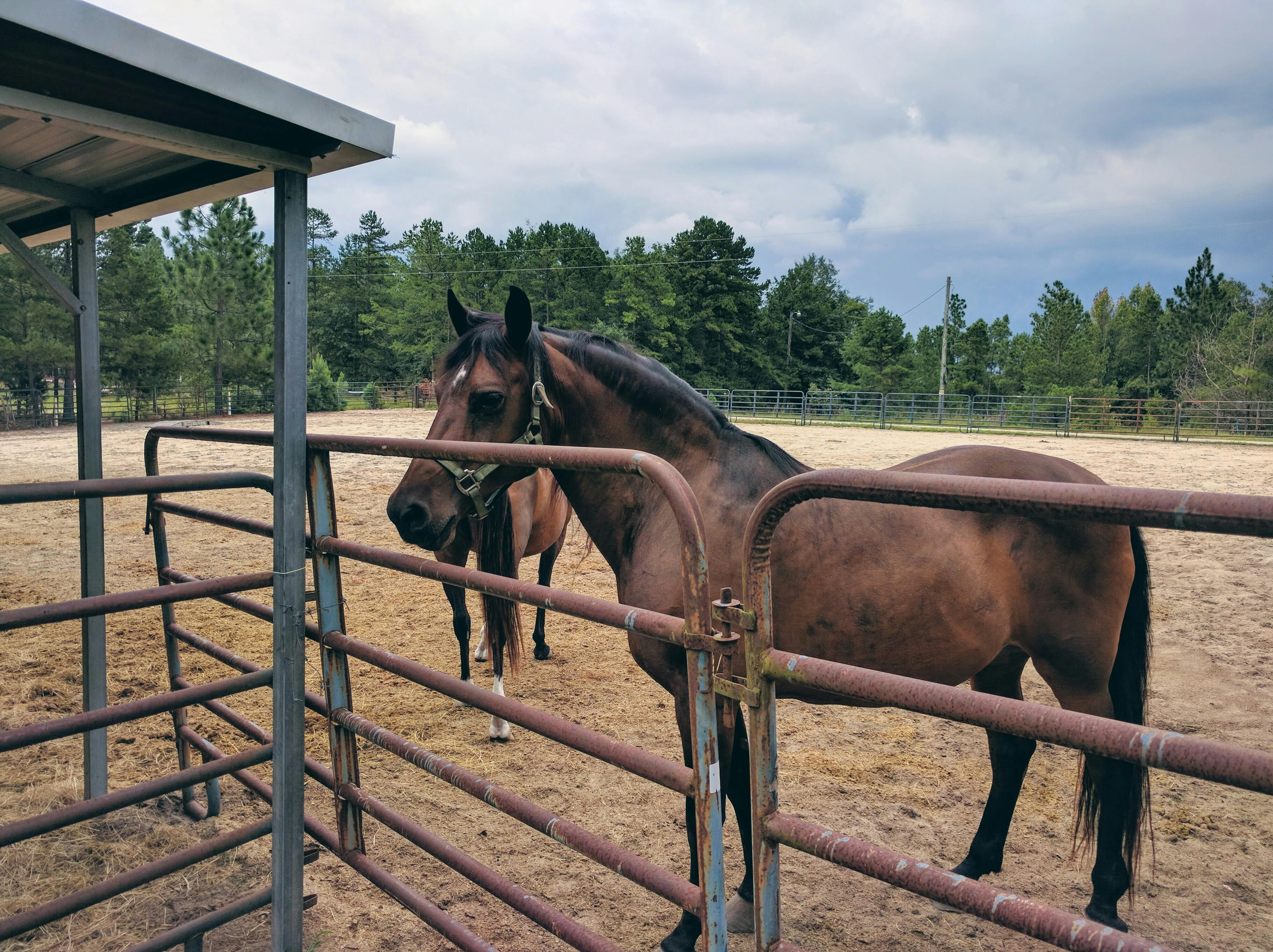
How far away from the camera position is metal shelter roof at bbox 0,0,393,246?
1356mm

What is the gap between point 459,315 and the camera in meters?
2.70

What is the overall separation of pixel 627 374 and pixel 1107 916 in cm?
240

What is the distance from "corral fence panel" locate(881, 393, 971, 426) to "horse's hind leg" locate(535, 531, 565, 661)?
2332cm

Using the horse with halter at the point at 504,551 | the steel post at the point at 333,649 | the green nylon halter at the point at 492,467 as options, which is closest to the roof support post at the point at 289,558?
the steel post at the point at 333,649

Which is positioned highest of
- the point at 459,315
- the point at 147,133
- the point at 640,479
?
the point at 147,133

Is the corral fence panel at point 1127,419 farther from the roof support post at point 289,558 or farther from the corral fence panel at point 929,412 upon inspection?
the roof support post at point 289,558

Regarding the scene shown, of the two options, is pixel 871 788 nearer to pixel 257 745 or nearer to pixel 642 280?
pixel 257 745

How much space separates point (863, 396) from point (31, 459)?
30631 millimetres

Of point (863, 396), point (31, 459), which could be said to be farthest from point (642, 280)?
point (31, 459)

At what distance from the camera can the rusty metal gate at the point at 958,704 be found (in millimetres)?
831

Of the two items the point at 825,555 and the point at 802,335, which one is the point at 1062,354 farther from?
the point at 825,555

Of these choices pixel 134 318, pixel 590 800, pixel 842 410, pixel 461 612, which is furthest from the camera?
pixel 842 410

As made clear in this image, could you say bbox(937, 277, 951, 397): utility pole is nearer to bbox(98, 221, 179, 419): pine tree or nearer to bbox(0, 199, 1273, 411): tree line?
bbox(0, 199, 1273, 411): tree line

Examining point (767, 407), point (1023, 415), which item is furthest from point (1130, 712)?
point (767, 407)
